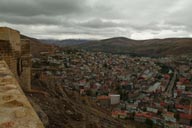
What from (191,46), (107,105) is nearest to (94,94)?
(107,105)

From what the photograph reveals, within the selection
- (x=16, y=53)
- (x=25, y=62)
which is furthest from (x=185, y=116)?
(x=16, y=53)

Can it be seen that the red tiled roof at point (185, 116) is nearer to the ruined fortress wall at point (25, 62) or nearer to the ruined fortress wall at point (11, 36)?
the ruined fortress wall at point (25, 62)

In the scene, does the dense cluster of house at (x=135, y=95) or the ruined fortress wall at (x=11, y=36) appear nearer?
the ruined fortress wall at (x=11, y=36)

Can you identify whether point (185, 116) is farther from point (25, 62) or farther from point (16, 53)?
point (16, 53)

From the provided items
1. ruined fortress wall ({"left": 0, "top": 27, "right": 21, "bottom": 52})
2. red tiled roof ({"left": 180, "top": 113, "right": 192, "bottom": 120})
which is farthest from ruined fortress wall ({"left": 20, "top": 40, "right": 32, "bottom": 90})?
red tiled roof ({"left": 180, "top": 113, "right": 192, "bottom": 120})

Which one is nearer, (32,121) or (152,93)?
(32,121)

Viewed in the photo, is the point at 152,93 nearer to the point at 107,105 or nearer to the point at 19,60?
the point at 107,105

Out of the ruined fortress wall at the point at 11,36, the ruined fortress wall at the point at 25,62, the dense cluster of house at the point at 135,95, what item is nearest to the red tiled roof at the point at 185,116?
the dense cluster of house at the point at 135,95

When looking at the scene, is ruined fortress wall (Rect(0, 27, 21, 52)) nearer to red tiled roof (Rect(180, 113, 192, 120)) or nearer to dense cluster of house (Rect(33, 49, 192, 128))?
dense cluster of house (Rect(33, 49, 192, 128))

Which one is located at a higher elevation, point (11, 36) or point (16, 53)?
point (11, 36)

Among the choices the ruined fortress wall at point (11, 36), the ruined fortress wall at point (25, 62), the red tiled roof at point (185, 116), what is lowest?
the red tiled roof at point (185, 116)

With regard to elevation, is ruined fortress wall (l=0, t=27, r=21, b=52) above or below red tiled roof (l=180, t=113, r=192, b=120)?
above
